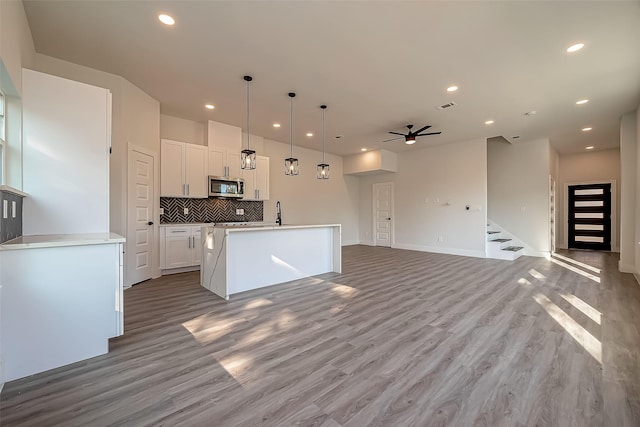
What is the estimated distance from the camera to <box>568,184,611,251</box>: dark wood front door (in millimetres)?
8117

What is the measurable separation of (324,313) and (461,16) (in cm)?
327

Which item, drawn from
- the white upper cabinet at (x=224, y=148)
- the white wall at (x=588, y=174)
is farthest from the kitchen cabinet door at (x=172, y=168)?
the white wall at (x=588, y=174)

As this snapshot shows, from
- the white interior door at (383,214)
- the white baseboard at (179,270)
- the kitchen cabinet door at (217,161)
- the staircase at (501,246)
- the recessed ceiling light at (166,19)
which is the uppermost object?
the recessed ceiling light at (166,19)

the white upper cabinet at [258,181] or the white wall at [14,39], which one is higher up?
the white wall at [14,39]

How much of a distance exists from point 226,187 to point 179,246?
1.50m

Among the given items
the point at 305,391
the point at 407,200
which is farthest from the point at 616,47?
the point at 407,200

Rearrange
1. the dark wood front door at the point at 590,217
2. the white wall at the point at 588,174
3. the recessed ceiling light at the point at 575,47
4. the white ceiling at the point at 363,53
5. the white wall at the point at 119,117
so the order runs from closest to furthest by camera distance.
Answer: the white ceiling at the point at 363,53, the recessed ceiling light at the point at 575,47, the white wall at the point at 119,117, the white wall at the point at 588,174, the dark wood front door at the point at 590,217

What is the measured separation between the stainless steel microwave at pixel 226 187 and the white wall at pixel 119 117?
1.39m

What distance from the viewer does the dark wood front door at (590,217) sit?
8.12 meters

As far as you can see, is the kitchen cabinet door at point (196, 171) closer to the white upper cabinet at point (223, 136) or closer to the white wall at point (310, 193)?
the white upper cabinet at point (223, 136)

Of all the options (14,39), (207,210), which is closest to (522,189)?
(207,210)

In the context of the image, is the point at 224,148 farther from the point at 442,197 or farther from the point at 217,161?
the point at 442,197

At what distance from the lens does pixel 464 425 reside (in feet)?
4.81

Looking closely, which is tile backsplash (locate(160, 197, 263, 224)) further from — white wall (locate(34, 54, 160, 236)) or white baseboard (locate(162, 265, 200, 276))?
white wall (locate(34, 54, 160, 236))
